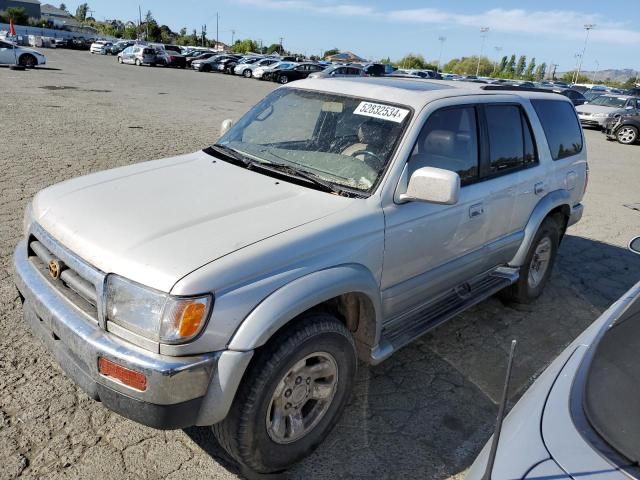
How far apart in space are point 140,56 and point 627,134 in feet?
113

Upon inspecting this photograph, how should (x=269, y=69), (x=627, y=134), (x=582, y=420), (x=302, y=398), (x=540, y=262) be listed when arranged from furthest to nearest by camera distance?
1. (x=269, y=69)
2. (x=627, y=134)
3. (x=540, y=262)
4. (x=302, y=398)
5. (x=582, y=420)

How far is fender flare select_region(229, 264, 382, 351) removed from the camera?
2148 millimetres

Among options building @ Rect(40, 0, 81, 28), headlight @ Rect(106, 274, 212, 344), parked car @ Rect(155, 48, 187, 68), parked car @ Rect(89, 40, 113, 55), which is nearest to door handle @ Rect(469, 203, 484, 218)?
headlight @ Rect(106, 274, 212, 344)

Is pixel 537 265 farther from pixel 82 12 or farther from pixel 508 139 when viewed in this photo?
pixel 82 12

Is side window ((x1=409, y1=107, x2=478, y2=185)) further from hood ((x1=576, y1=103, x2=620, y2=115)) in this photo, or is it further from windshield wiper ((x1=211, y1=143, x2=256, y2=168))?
hood ((x1=576, y1=103, x2=620, y2=115))

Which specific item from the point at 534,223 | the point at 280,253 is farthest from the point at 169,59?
the point at 280,253

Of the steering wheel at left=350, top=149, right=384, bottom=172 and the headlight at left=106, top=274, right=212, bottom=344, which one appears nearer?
the headlight at left=106, top=274, right=212, bottom=344

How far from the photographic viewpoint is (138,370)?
6.84ft

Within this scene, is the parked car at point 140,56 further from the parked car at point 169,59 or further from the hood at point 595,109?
the hood at point 595,109

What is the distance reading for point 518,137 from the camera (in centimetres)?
410

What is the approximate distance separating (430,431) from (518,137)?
7.91 feet

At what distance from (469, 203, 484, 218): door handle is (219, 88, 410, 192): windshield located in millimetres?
796

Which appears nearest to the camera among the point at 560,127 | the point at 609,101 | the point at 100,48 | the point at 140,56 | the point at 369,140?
the point at 369,140

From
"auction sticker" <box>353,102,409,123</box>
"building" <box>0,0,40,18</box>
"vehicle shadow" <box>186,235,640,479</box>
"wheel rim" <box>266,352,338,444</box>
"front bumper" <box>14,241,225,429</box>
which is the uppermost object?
"building" <box>0,0,40,18</box>
